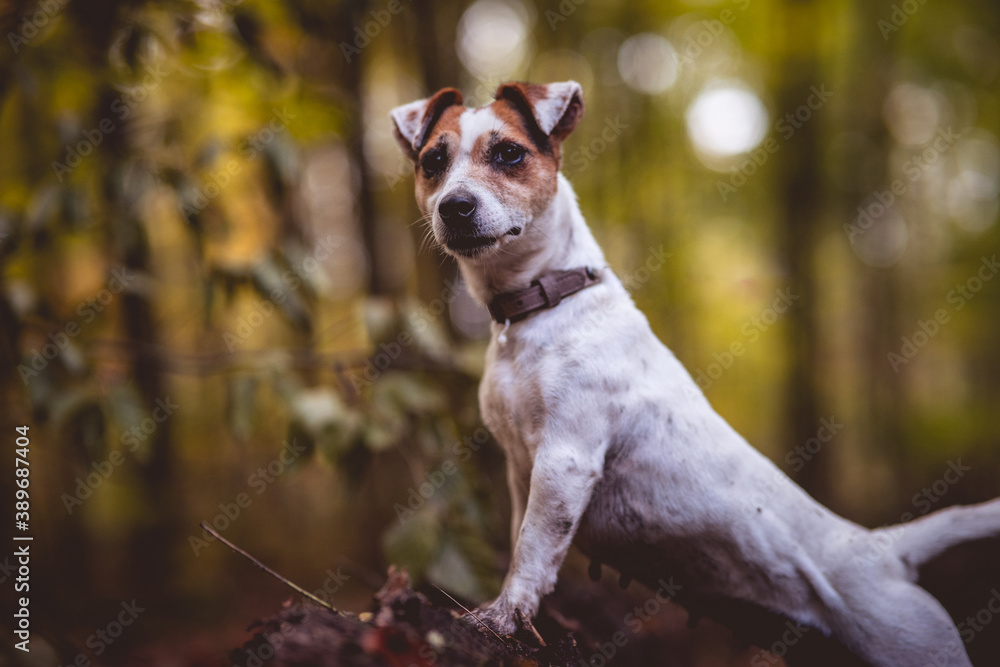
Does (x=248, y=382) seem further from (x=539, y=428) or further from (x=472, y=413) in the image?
(x=539, y=428)

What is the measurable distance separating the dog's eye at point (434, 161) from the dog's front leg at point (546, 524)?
139cm

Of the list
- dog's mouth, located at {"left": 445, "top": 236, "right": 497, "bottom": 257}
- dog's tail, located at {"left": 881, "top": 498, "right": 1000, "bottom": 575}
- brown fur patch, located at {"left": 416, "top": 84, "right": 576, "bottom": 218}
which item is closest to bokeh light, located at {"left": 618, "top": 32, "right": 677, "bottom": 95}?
brown fur patch, located at {"left": 416, "top": 84, "right": 576, "bottom": 218}

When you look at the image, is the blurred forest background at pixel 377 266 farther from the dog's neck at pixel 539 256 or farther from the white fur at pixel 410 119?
the dog's neck at pixel 539 256

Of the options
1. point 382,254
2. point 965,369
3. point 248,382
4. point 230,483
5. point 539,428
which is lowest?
point 230,483

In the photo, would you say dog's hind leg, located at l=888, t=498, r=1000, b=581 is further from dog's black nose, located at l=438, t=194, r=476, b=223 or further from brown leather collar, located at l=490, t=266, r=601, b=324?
dog's black nose, located at l=438, t=194, r=476, b=223

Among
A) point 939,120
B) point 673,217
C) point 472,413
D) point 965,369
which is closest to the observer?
point 472,413

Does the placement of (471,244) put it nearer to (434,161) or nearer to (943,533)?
(434,161)

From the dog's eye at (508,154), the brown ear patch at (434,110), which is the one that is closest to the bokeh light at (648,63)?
the brown ear patch at (434,110)

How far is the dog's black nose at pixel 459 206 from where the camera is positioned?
2504mm

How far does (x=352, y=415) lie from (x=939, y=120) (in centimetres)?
1311

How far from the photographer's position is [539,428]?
2490 millimetres

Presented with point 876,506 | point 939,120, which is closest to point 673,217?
point 939,120

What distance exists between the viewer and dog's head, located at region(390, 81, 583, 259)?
2.54 meters

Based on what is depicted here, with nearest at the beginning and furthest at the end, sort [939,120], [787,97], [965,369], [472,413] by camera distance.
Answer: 1. [472,413]
2. [787,97]
3. [939,120]
4. [965,369]
